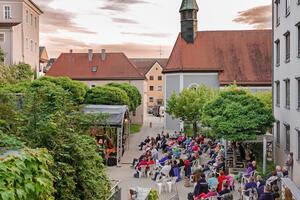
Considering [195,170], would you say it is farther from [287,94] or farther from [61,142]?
[61,142]

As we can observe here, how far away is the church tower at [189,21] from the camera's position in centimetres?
5491

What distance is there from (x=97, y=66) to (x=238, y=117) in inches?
1903

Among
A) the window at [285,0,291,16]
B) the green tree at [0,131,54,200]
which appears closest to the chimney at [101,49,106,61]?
the window at [285,0,291,16]

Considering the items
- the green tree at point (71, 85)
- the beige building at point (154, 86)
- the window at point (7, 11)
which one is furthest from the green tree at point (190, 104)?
the beige building at point (154, 86)

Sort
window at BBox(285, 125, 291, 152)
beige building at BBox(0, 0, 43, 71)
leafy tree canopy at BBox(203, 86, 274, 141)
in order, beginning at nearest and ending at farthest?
leafy tree canopy at BBox(203, 86, 274, 141) → window at BBox(285, 125, 291, 152) → beige building at BBox(0, 0, 43, 71)

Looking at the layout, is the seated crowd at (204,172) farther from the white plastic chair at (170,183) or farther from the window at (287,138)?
the window at (287,138)

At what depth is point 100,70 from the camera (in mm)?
69188

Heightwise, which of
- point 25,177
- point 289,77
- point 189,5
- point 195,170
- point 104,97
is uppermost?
point 189,5

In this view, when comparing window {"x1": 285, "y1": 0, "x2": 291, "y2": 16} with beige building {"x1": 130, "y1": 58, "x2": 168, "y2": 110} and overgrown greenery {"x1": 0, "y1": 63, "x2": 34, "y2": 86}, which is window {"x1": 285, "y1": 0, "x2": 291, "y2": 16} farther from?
beige building {"x1": 130, "y1": 58, "x2": 168, "y2": 110}

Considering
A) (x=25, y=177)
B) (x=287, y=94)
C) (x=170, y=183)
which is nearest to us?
(x=25, y=177)

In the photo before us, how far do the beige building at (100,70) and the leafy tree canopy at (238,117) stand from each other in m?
41.1

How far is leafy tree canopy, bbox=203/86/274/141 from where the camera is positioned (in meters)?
23.3

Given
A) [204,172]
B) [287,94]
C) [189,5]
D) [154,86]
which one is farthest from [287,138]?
[154,86]

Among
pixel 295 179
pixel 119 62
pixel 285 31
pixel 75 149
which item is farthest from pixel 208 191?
pixel 119 62
